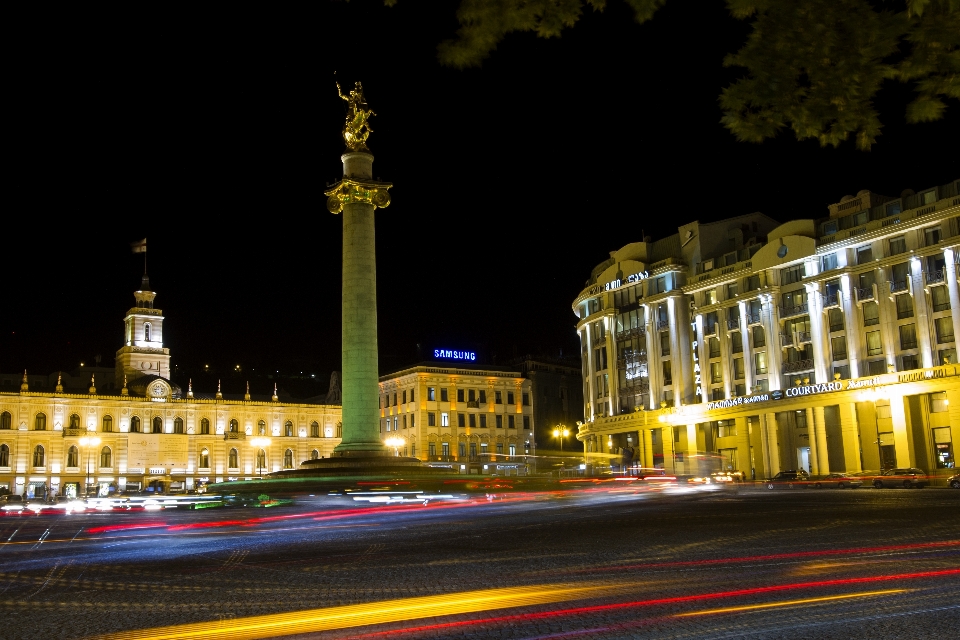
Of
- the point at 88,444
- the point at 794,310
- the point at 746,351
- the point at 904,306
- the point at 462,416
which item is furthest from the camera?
the point at 462,416

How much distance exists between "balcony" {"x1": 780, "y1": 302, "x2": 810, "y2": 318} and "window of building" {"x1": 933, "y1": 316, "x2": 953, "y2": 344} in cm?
1029

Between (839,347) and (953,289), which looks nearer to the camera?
(953,289)

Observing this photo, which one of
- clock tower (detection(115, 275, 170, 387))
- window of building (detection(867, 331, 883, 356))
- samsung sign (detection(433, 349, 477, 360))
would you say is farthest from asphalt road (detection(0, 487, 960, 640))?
clock tower (detection(115, 275, 170, 387))

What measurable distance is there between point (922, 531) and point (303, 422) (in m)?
98.4

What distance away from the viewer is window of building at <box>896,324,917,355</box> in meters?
65.3

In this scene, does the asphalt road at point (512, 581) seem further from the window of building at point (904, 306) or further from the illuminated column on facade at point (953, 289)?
the window of building at point (904, 306)

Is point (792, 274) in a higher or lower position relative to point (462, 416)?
higher

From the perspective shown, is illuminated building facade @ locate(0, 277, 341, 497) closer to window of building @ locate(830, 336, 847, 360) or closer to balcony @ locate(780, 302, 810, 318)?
balcony @ locate(780, 302, 810, 318)

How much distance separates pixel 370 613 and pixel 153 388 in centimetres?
9860

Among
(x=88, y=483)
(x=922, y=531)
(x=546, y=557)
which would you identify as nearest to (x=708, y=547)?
(x=546, y=557)

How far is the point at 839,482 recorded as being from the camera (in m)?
55.2

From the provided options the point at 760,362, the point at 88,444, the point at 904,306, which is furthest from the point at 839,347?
the point at 88,444

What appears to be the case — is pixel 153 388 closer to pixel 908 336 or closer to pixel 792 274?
pixel 792 274

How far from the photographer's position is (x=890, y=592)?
10.9m
